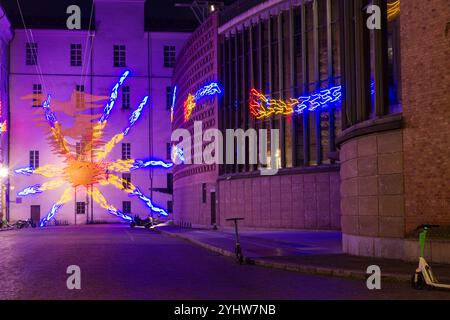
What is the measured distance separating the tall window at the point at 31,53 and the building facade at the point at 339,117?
52.7ft

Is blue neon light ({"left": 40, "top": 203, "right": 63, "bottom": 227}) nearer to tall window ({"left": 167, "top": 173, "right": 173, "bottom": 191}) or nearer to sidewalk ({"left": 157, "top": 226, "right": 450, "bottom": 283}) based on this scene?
tall window ({"left": 167, "top": 173, "right": 173, "bottom": 191})

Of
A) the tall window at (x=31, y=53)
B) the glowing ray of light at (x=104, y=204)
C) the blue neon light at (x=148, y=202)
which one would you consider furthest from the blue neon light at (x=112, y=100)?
the tall window at (x=31, y=53)

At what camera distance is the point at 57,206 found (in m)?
66.6

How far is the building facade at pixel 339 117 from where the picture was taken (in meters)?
17.2

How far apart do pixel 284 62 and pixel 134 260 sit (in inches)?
881

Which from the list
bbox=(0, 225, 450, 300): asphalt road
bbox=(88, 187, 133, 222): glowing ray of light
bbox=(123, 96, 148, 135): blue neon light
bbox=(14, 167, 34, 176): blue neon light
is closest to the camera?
bbox=(0, 225, 450, 300): asphalt road

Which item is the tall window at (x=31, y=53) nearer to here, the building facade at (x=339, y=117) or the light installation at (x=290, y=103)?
the building facade at (x=339, y=117)

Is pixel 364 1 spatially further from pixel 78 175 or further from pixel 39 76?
pixel 39 76

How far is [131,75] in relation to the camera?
231 ft

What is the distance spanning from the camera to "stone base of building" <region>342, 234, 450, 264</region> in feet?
53.4

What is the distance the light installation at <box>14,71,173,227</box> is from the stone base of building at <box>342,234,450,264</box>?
45.2 meters

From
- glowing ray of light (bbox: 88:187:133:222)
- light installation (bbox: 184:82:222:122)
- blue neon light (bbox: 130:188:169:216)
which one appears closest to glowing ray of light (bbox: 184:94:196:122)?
light installation (bbox: 184:82:222:122)

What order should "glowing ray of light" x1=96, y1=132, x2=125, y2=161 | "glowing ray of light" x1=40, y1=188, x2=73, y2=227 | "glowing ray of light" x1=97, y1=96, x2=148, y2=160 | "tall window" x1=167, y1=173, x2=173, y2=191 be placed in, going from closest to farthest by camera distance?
"glowing ray of light" x1=40, y1=188, x2=73, y2=227, "glowing ray of light" x1=96, y1=132, x2=125, y2=161, "glowing ray of light" x1=97, y1=96, x2=148, y2=160, "tall window" x1=167, y1=173, x2=173, y2=191

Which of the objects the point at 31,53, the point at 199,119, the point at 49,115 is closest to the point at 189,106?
the point at 199,119
